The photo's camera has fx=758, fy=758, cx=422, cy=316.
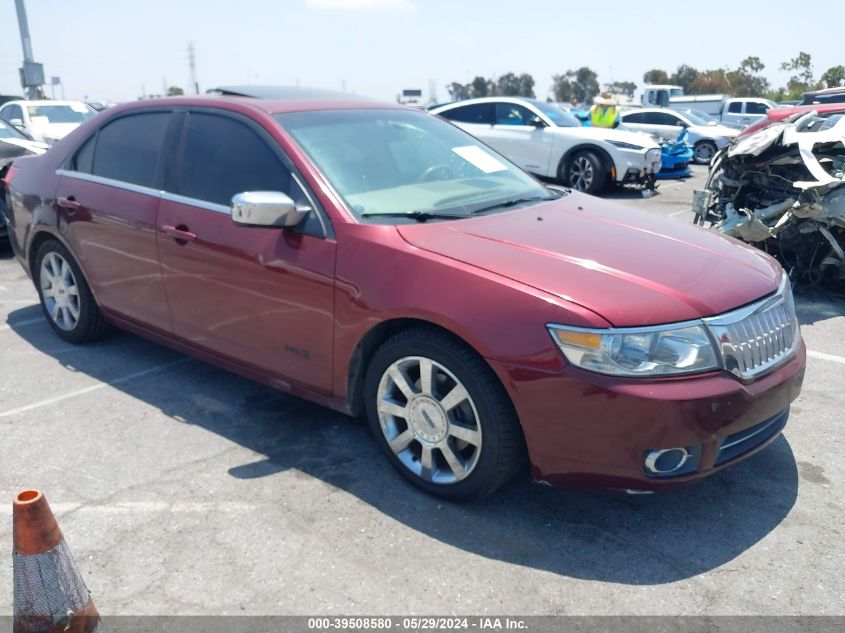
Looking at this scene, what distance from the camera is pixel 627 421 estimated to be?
8.95 ft

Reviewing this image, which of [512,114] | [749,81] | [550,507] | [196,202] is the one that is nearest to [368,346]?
[550,507]

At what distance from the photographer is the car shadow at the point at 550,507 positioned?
115 inches

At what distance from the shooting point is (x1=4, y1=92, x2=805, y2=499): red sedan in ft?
9.16

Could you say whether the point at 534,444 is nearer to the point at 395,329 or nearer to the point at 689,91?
the point at 395,329

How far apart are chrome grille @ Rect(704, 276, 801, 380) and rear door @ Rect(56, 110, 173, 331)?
9.62 ft

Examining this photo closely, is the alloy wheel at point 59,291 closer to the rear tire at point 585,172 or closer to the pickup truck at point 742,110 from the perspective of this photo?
the rear tire at point 585,172

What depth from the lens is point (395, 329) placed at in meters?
3.33

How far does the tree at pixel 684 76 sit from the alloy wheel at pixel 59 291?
8297cm

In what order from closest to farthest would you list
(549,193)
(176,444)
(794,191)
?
1. (176,444)
2. (549,193)
3. (794,191)

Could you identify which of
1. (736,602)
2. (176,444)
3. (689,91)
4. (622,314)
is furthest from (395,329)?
(689,91)

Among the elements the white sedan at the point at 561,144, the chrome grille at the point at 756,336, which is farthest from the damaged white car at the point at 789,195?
the white sedan at the point at 561,144

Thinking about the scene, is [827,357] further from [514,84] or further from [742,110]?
[514,84]

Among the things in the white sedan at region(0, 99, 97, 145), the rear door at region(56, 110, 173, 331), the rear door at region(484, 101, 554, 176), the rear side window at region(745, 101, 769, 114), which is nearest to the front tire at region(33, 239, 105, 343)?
the rear door at region(56, 110, 173, 331)

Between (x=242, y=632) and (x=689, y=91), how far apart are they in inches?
3080
